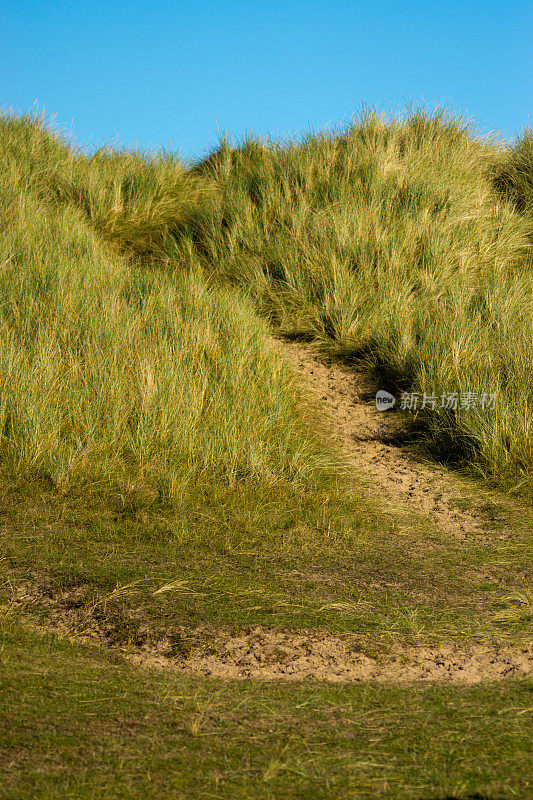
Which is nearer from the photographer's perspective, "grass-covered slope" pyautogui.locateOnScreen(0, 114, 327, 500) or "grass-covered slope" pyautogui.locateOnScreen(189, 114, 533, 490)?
"grass-covered slope" pyautogui.locateOnScreen(0, 114, 327, 500)

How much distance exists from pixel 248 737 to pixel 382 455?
3.44m

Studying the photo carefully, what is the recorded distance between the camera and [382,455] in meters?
5.27

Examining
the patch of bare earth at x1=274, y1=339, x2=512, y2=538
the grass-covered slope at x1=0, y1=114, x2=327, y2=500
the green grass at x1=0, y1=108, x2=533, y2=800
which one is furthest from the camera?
the patch of bare earth at x1=274, y1=339, x2=512, y2=538

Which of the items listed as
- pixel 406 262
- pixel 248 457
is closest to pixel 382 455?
pixel 248 457

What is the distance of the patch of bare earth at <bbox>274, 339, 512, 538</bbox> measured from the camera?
4520mm

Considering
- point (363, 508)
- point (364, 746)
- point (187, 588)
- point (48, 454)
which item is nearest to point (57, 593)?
point (187, 588)

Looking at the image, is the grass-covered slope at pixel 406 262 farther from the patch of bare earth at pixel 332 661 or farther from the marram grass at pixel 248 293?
the patch of bare earth at pixel 332 661

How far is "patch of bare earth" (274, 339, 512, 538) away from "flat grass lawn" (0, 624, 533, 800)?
6.72ft

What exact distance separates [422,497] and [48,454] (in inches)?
98.9

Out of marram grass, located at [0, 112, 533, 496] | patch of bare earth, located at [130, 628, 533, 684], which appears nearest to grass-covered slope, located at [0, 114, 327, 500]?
marram grass, located at [0, 112, 533, 496]

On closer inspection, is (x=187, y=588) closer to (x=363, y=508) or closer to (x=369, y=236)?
(x=363, y=508)

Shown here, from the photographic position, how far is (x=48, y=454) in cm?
424

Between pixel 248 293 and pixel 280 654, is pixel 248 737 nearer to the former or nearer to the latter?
pixel 280 654

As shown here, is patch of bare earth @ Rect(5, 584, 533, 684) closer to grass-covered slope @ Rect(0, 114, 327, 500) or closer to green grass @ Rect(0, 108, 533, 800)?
green grass @ Rect(0, 108, 533, 800)
